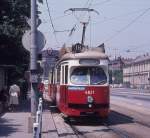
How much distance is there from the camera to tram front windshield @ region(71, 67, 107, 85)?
981 inches

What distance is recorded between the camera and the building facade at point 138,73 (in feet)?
443

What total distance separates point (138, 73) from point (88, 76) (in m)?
119

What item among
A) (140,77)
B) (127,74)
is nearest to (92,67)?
(140,77)

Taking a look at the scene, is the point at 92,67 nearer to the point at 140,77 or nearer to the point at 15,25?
the point at 15,25

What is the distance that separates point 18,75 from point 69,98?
1879 centimetres

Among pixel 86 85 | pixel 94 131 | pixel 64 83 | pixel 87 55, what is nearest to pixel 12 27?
pixel 64 83

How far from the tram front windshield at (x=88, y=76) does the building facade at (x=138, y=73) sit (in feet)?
334

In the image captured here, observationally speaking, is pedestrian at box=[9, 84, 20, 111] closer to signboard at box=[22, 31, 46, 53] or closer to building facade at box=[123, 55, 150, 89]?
signboard at box=[22, 31, 46, 53]

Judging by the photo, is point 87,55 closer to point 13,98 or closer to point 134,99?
point 13,98

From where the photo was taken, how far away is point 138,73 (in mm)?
142875

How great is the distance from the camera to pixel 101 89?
968 inches

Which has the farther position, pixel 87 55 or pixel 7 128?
pixel 87 55

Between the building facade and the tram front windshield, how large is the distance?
102 m

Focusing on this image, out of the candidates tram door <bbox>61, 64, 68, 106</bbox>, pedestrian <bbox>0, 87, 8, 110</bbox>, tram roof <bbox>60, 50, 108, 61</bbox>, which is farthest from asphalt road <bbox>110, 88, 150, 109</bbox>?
tram roof <bbox>60, 50, 108, 61</bbox>
